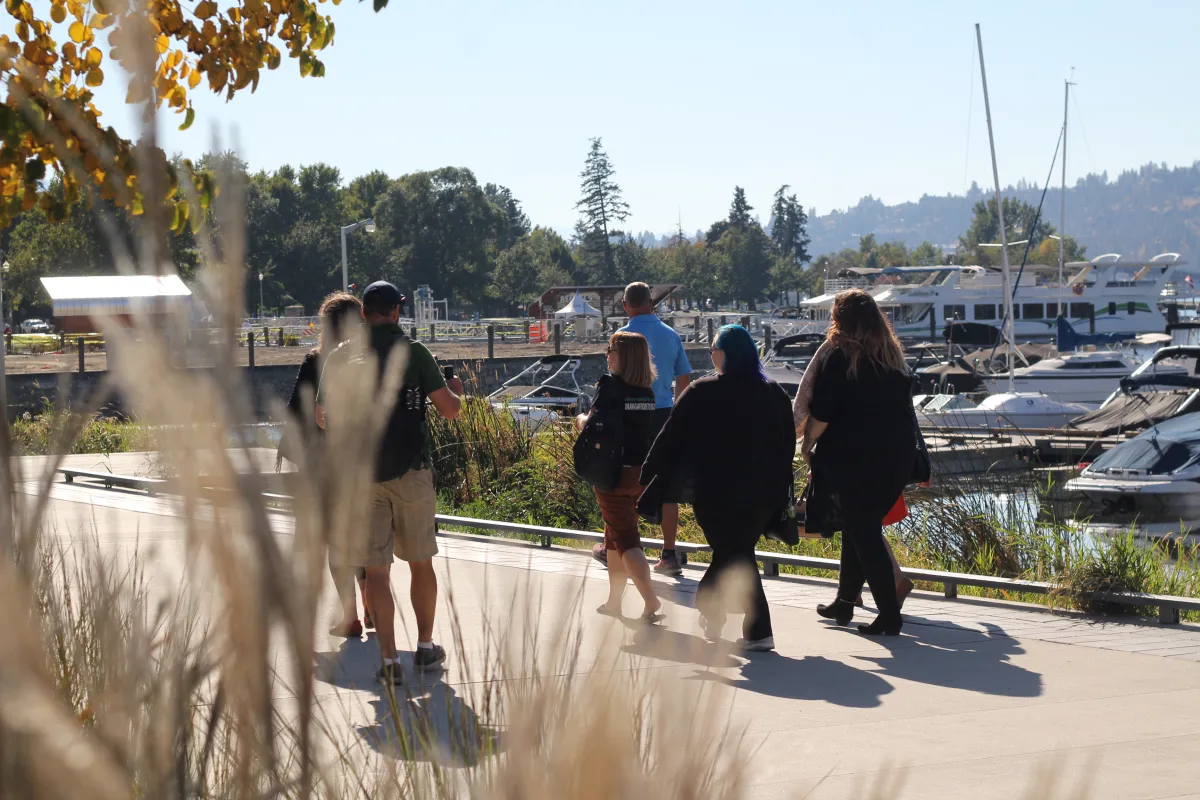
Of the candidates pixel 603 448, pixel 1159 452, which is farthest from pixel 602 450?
pixel 1159 452

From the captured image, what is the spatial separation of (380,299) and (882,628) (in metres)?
3.41

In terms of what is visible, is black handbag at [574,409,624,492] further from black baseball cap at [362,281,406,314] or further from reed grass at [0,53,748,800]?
reed grass at [0,53,748,800]

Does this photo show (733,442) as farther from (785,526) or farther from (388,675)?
(388,675)

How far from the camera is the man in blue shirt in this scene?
9.99 m

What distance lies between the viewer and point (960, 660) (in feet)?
24.1

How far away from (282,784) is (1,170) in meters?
5.73

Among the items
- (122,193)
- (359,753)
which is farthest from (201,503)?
(359,753)

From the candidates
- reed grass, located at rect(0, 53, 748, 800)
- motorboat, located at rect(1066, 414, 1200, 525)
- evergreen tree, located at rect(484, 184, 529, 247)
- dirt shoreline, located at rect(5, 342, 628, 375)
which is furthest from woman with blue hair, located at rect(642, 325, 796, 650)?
evergreen tree, located at rect(484, 184, 529, 247)

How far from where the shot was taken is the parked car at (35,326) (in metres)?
96.6

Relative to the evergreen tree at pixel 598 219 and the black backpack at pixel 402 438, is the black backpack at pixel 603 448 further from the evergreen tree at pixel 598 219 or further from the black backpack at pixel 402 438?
the evergreen tree at pixel 598 219

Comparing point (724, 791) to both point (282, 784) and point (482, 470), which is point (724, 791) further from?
point (482, 470)

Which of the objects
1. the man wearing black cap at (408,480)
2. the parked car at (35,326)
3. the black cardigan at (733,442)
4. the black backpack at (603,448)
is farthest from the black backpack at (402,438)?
the parked car at (35,326)

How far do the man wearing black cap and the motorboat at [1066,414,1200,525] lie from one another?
13.9 metres

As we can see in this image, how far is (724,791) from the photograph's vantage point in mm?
1874
